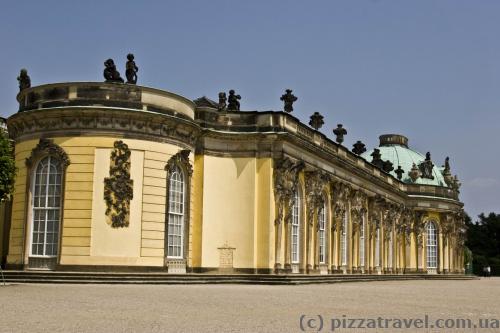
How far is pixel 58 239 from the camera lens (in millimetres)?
26766

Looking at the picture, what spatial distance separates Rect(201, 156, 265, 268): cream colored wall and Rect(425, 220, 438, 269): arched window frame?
101 ft

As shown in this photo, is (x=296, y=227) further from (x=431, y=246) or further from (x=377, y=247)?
(x=431, y=246)

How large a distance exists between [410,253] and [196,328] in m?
47.1

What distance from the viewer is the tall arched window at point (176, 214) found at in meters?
28.8

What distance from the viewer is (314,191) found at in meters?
35.1

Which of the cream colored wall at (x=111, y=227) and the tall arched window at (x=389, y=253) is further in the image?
the tall arched window at (x=389, y=253)

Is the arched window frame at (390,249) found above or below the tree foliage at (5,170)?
below

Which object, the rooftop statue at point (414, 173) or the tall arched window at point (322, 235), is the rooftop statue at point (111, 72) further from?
the rooftop statue at point (414, 173)

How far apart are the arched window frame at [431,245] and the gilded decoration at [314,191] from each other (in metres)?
24.5

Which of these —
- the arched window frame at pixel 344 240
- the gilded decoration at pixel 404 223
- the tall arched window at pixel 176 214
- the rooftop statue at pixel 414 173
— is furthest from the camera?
the rooftop statue at pixel 414 173

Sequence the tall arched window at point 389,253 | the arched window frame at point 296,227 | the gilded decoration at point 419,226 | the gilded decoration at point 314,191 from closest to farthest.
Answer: the arched window frame at point 296,227 → the gilded decoration at point 314,191 → the tall arched window at point 389,253 → the gilded decoration at point 419,226

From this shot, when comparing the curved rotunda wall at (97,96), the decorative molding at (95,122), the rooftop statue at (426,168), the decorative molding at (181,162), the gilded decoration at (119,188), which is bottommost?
the gilded decoration at (119,188)

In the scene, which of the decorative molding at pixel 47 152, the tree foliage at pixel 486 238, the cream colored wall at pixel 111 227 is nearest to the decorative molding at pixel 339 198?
the cream colored wall at pixel 111 227

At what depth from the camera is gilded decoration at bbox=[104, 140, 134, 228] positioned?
2669 cm
